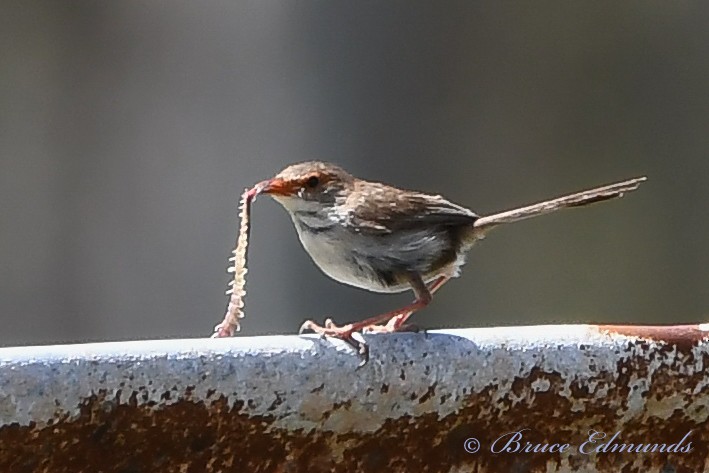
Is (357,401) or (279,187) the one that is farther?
(279,187)

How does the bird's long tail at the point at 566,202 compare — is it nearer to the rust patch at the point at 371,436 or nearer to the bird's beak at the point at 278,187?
the bird's beak at the point at 278,187

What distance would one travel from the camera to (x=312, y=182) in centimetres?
351

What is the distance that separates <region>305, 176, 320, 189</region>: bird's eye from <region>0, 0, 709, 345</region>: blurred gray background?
319cm

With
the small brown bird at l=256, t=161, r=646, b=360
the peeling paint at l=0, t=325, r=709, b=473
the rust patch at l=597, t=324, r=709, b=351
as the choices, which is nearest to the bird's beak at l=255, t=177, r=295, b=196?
the small brown bird at l=256, t=161, r=646, b=360

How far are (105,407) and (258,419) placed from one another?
0.78ft

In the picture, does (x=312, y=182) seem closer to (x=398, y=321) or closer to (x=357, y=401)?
(x=398, y=321)

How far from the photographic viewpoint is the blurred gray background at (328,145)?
681 cm

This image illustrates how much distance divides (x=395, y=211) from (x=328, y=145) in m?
3.34

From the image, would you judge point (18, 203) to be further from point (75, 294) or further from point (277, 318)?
point (277, 318)

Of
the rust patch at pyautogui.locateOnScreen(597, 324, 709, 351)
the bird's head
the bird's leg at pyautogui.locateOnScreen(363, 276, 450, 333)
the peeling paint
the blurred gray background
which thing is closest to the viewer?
the peeling paint

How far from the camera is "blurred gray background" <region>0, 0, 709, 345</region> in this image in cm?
681

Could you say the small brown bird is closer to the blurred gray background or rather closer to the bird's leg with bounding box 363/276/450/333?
the bird's leg with bounding box 363/276/450/333

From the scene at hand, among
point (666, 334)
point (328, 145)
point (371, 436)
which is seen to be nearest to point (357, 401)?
point (371, 436)

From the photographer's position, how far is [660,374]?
6.78ft
